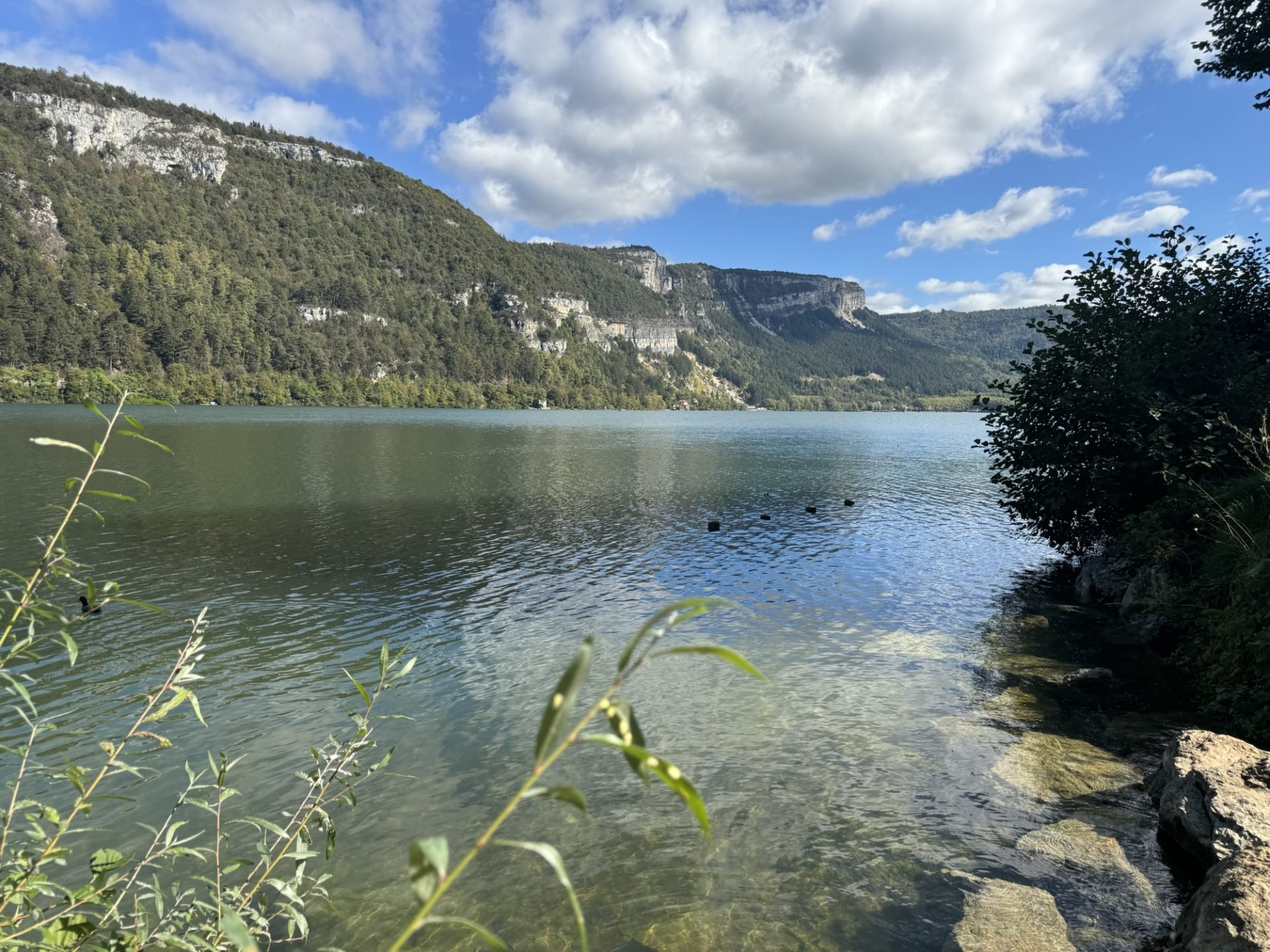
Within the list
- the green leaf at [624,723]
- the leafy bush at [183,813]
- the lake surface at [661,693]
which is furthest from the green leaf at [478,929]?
the lake surface at [661,693]

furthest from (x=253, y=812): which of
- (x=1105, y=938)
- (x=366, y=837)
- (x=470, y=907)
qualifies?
(x=1105, y=938)

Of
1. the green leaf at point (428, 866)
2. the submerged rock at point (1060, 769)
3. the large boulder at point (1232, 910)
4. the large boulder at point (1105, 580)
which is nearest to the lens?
the green leaf at point (428, 866)

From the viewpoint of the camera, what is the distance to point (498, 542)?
29.2 metres

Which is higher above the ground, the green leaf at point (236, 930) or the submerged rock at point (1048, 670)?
the green leaf at point (236, 930)

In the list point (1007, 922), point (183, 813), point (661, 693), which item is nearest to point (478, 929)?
point (1007, 922)

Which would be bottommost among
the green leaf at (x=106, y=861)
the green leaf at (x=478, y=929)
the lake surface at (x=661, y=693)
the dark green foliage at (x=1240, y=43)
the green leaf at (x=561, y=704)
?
the lake surface at (x=661, y=693)

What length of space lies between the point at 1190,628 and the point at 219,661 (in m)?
23.0

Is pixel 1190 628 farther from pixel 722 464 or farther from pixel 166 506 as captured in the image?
pixel 722 464

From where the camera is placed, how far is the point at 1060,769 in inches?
450

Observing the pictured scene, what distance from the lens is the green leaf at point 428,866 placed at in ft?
3.88

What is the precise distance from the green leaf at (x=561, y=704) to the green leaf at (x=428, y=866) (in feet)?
0.73

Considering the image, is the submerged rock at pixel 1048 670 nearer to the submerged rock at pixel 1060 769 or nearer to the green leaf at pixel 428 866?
the submerged rock at pixel 1060 769

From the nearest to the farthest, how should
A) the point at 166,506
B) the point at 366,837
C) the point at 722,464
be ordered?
the point at 366,837 < the point at 166,506 < the point at 722,464

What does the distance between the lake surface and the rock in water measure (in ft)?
0.64
